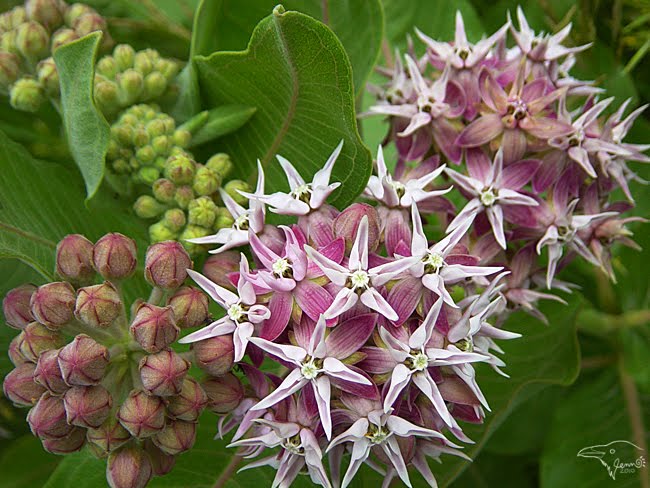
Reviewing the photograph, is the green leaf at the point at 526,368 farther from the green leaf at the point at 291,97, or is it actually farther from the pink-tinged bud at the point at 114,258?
the pink-tinged bud at the point at 114,258

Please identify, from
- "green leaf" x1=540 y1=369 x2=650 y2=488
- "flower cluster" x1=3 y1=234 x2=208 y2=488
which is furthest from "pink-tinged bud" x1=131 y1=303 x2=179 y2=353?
"green leaf" x1=540 y1=369 x2=650 y2=488

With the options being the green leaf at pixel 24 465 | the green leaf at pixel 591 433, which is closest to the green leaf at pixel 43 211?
the green leaf at pixel 24 465

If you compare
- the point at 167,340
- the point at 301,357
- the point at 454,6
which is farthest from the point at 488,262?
the point at 454,6

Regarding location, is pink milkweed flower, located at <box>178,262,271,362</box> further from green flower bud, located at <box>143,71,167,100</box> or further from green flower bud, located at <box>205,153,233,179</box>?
green flower bud, located at <box>143,71,167,100</box>

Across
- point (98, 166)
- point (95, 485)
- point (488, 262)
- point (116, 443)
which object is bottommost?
point (95, 485)

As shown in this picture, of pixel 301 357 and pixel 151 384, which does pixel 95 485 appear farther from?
pixel 301 357
